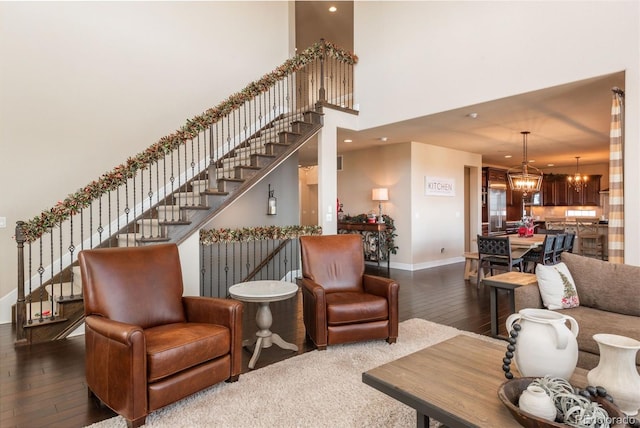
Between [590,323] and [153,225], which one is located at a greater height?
[153,225]

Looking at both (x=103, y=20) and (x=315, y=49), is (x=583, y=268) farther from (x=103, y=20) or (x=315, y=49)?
(x=103, y=20)

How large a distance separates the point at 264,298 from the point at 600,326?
2526 millimetres

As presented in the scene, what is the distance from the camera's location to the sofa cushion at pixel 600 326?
2.47m

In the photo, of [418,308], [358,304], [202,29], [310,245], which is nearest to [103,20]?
[202,29]

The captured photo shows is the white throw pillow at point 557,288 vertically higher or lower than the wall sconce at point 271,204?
lower

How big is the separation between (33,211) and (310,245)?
12.0ft

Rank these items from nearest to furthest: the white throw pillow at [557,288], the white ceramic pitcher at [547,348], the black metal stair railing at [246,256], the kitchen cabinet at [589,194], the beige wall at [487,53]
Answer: the white ceramic pitcher at [547,348], the white throw pillow at [557,288], the beige wall at [487,53], the black metal stair railing at [246,256], the kitchen cabinet at [589,194]

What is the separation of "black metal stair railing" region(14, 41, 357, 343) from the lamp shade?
2.06 metres

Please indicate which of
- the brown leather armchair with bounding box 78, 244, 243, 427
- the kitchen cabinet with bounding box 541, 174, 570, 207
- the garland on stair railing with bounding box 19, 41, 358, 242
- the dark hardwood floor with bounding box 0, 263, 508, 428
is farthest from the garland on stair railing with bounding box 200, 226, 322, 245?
the kitchen cabinet with bounding box 541, 174, 570, 207

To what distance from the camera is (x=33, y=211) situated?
461 centimetres

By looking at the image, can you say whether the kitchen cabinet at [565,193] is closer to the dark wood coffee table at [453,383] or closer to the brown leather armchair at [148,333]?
the dark wood coffee table at [453,383]

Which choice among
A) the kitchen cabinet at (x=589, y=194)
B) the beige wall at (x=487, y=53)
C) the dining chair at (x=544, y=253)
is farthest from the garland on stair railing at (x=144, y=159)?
the kitchen cabinet at (x=589, y=194)

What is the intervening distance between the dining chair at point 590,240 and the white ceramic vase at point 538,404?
28.9 ft

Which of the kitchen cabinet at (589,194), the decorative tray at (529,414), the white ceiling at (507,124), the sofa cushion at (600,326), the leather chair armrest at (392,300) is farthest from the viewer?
the kitchen cabinet at (589,194)
